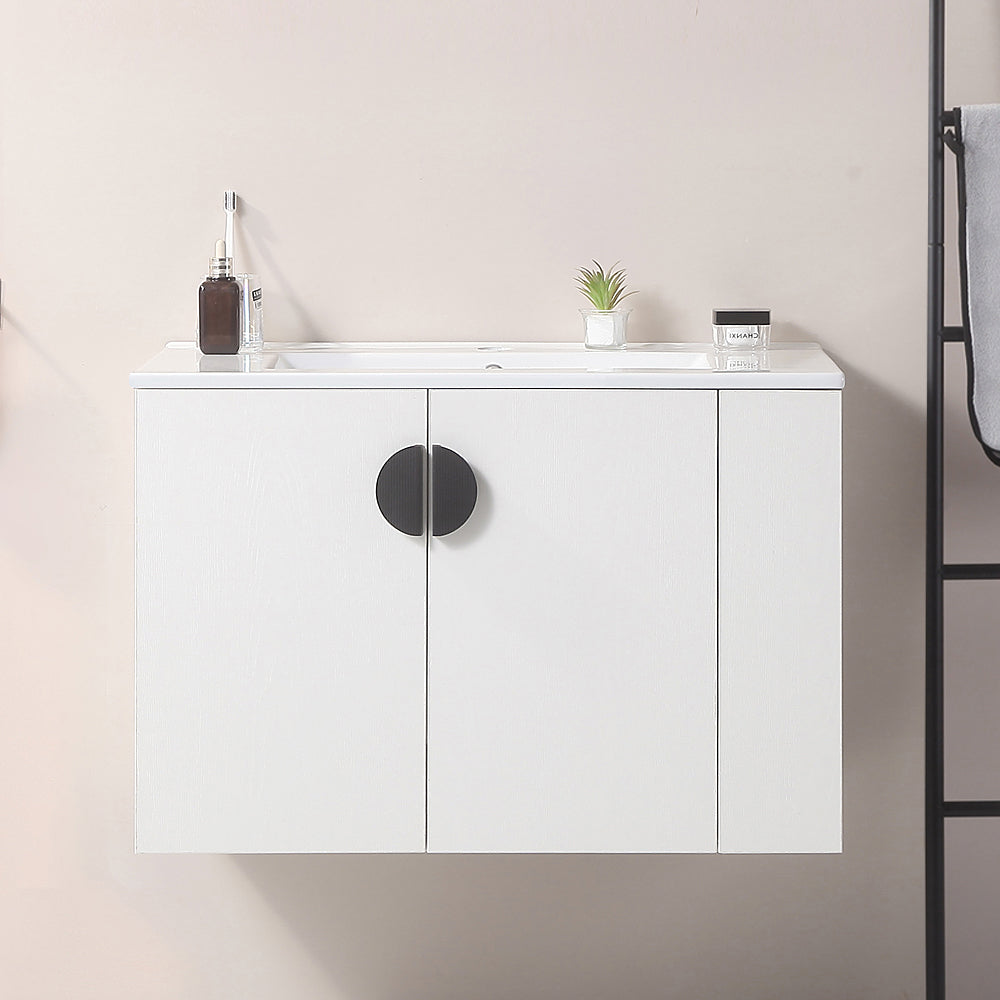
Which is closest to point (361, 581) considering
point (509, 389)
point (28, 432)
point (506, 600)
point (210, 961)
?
point (506, 600)

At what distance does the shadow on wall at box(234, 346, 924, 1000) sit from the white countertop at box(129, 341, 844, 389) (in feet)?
1.38

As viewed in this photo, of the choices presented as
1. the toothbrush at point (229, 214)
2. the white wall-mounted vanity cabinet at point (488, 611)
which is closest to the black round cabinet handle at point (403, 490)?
the white wall-mounted vanity cabinet at point (488, 611)

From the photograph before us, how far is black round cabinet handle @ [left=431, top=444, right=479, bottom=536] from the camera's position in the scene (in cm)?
124

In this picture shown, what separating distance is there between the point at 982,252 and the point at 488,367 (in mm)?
591

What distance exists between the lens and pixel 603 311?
1.49m

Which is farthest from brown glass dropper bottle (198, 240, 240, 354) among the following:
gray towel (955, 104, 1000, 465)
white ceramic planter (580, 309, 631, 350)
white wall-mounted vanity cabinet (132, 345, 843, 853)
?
gray towel (955, 104, 1000, 465)

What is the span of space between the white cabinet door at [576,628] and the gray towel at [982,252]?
1.22 ft

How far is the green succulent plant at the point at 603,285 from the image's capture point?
150cm

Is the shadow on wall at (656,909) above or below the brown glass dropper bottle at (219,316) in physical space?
below

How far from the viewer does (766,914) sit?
1.61 metres

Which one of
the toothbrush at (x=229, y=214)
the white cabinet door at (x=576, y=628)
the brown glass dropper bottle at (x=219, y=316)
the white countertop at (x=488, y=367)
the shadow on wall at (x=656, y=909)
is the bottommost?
the shadow on wall at (x=656, y=909)

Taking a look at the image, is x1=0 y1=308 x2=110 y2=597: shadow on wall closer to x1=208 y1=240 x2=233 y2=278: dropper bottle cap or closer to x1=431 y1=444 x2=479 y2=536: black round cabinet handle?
x1=208 y1=240 x2=233 y2=278: dropper bottle cap

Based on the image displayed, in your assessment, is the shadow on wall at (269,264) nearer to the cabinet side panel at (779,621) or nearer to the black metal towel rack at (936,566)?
the cabinet side panel at (779,621)

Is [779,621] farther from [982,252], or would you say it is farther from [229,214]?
[229,214]
